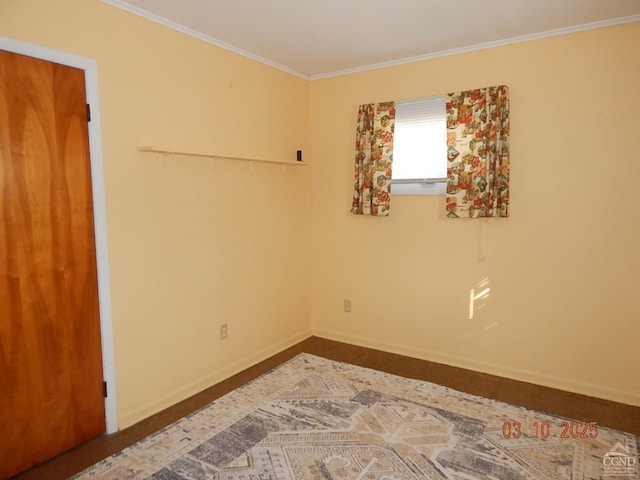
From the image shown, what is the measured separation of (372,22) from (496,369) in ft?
8.94

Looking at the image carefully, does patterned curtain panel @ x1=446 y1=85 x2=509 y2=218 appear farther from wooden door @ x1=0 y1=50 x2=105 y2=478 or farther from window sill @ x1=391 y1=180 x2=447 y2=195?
wooden door @ x1=0 y1=50 x2=105 y2=478

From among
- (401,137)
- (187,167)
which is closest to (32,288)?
(187,167)

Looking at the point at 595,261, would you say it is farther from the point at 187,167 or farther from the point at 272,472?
the point at 187,167

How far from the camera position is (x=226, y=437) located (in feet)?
8.23

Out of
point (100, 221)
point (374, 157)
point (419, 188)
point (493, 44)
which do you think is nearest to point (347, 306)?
point (419, 188)

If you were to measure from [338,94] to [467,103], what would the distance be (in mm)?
1222

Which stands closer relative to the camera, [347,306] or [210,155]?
[210,155]

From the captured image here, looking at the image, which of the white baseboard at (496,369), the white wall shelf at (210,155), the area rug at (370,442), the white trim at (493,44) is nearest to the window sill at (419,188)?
the white wall shelf at (210,155)

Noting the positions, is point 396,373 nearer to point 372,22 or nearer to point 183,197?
point 183,197

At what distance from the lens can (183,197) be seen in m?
2.93

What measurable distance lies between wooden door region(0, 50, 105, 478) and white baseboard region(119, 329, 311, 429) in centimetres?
25

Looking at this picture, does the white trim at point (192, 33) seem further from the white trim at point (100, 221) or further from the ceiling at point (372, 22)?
the white trim at point (100, 221)

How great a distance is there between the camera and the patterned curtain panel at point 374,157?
366 centimetres
